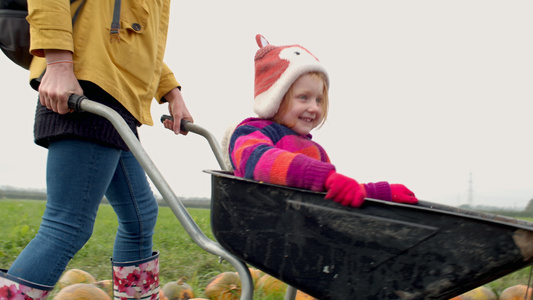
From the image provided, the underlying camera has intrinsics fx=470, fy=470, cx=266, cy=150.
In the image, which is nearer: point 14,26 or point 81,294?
point 14,26

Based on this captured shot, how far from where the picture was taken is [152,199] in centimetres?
204

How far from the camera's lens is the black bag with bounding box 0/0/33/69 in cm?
160

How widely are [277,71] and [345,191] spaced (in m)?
0.73

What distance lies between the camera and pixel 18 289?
1492 mm

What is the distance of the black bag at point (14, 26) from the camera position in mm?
1604

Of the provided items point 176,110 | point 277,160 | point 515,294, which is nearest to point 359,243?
point 277,160

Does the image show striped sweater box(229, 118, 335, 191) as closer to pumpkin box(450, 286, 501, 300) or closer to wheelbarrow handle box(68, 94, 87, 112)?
wheelbarrow handle box(68, 94, 87, 112)

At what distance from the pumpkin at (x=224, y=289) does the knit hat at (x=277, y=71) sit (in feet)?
3.59

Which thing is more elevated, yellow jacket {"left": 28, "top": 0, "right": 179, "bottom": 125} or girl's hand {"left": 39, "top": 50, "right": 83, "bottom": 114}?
yellow jacket {"left": 28, "top": 0, "right": 179, "bottom": 125}

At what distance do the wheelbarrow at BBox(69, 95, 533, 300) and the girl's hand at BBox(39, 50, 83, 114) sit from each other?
0.13ft

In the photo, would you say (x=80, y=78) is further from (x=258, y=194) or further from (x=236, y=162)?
(x=258, y=194)

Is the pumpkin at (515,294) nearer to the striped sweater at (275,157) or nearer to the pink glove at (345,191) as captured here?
the striped sweater at (275,157)

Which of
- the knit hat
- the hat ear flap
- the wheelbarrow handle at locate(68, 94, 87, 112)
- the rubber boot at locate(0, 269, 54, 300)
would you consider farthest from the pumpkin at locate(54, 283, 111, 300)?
the hat ear flap

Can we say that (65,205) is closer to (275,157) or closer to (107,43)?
(107,43)
